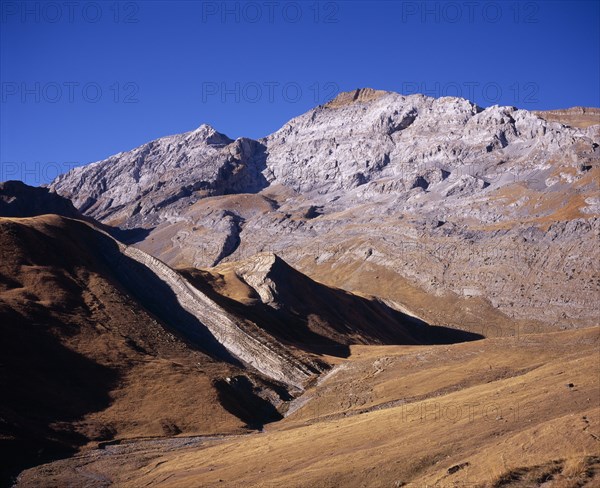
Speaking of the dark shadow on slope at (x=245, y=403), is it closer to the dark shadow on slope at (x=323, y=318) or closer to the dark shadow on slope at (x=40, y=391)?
the dark shadow on slope at (x=40, y=391)

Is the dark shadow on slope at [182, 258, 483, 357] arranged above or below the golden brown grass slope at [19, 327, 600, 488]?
above

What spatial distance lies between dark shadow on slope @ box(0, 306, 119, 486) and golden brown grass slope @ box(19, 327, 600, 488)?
2232mm

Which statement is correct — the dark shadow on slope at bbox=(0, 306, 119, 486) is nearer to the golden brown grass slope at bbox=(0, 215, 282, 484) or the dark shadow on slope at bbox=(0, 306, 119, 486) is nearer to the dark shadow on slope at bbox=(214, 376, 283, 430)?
the golden brown grass slope at bbox=(0, 215, 282, 484)

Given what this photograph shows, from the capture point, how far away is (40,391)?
4703 centimetres

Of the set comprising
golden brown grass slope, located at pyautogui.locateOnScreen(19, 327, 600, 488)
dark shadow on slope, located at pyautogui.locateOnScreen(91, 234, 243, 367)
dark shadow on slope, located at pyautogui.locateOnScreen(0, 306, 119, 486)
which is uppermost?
dark shadow on slope, located at pyautogui.locateOnScreen(91, 234, 243, 367)

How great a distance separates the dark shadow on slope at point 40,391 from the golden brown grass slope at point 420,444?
223 cm

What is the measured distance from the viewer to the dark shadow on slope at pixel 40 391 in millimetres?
39469

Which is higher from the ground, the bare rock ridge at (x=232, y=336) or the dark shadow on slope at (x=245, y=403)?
the bare rock ridge at (x=232, y=336)

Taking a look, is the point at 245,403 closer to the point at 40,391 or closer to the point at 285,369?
the point at 285,369

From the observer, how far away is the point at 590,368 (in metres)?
38.5

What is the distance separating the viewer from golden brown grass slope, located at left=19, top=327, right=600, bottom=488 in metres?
24.5

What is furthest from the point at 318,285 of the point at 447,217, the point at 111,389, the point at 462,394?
the point at 447,217

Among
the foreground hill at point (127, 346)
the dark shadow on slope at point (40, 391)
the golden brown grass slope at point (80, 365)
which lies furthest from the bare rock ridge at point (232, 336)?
the dark shadow on slope at point (40, 391)

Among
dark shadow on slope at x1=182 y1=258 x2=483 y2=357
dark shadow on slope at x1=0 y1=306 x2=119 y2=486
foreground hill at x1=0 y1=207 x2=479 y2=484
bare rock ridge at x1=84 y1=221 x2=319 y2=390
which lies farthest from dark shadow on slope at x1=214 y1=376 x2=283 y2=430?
dark shadow on slope at x1=182 y1=258 x2=483 y2=357
